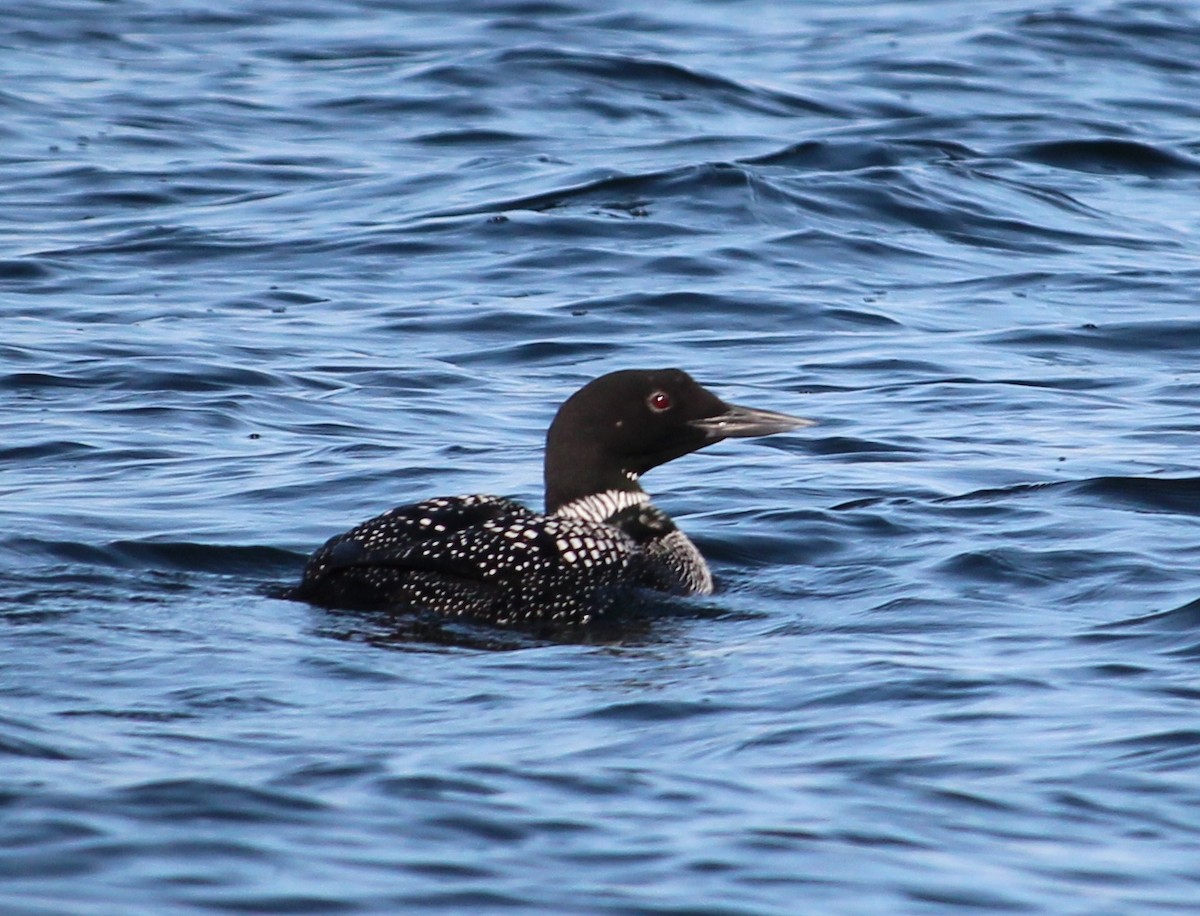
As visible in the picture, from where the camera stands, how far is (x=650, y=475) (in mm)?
8578

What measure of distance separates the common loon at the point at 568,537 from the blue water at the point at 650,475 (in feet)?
0.49

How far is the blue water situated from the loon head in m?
0.45

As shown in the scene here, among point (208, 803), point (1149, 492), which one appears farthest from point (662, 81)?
point (208, 803)

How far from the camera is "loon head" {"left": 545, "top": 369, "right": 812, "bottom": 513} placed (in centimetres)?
693

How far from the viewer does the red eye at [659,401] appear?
7.00m

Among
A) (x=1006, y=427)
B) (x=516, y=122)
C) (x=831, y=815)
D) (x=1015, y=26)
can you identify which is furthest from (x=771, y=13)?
(x=831, y=815)

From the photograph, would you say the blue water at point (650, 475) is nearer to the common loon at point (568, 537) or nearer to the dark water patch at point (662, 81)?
the dark water patch at point (662, 81)

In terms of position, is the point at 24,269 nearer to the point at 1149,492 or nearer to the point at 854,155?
the point at 854,155

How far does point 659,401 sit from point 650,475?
62.2 inches

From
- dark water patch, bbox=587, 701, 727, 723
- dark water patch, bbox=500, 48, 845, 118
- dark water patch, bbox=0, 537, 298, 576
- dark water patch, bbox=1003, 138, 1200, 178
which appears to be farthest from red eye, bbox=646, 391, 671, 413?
dark water patch, bbox=500, 48, 845, 118

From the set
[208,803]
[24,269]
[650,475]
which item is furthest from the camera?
[24,269]

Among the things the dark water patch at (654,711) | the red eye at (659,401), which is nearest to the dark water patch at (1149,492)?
the red eye at (659,401)

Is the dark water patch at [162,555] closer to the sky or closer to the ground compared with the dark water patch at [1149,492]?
closer to the sky

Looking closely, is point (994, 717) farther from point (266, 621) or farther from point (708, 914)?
point (266, 621)
